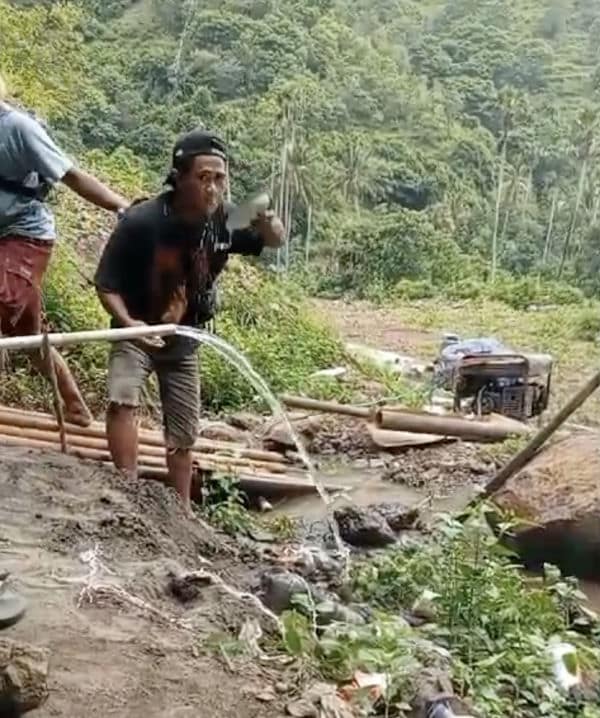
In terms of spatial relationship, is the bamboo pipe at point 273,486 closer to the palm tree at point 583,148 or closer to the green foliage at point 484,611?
the green foliage at point 484,611

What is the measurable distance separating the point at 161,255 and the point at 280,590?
124 centimetres

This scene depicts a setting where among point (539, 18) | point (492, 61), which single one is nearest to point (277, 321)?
point (492, 61)

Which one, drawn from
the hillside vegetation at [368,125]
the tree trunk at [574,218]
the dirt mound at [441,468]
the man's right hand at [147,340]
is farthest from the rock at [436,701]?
the tree trunk at [574,218]

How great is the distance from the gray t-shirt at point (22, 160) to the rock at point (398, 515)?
219 cm

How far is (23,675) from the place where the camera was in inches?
96.7

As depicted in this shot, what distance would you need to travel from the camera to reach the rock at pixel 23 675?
2422mm

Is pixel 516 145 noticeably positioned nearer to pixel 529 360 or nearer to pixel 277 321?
pixel 277 321

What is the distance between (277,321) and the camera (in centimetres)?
1180

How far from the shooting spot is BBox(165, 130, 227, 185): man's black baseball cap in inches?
159

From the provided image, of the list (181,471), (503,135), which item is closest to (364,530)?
(181,471)

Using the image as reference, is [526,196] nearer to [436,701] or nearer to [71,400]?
[71,400]

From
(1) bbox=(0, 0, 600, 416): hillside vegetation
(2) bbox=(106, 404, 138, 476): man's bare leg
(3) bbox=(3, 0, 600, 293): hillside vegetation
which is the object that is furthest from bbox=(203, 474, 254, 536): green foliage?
(3) bbox=(3, 0, 600, 293): hillside vegetation

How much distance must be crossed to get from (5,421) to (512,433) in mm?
3345

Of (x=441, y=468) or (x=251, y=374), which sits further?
(x=441, y=468)
